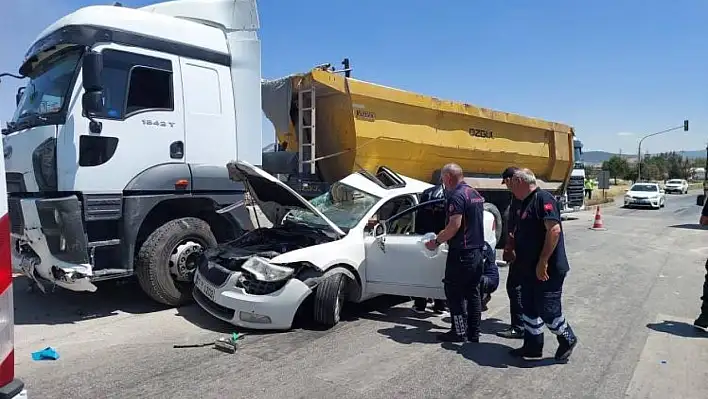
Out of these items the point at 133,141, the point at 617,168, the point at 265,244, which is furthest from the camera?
the point at 617,168

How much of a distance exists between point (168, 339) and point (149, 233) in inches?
59.0

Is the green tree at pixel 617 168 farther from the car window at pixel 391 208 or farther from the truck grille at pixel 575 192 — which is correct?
the car window at pixel 391 208

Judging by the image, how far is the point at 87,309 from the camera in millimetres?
6062

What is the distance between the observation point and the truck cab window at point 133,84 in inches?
211

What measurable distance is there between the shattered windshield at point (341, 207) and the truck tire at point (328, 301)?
2.53ft

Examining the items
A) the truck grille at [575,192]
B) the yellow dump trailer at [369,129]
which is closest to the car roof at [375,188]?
the yellow dump trailer at [369,129]

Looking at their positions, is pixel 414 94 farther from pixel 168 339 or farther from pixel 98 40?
pixel 168 339

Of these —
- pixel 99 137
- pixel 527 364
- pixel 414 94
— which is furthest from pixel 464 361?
pixel 414 94

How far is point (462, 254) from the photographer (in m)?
4.87

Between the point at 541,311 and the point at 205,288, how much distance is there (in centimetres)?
325

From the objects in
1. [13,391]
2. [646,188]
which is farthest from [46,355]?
[646,188]

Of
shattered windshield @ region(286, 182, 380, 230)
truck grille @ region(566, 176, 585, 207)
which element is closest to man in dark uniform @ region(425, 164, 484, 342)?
shattered windshield @ region(286, 182, 380, 230)

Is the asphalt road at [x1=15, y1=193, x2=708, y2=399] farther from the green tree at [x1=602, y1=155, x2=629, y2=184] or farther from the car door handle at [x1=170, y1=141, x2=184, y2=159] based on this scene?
the green tree at [x1=602, y1=155, x2=629, y2=184]

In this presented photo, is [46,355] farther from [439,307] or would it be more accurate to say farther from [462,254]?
[439,307]
